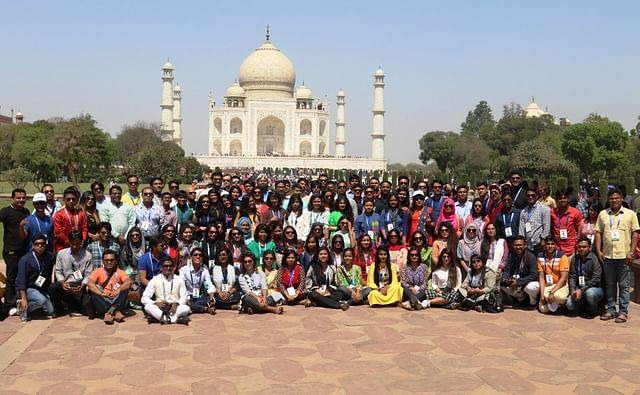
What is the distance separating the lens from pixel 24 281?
5738mm

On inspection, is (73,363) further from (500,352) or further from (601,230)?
(601,230)

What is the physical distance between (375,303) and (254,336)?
1.43 meters

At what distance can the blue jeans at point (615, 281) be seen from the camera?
5.97 metres

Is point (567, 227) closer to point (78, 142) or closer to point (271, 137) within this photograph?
point (78, 142)

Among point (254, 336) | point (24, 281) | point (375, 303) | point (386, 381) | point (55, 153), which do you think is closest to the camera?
point (386, 381)

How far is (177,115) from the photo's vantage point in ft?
167

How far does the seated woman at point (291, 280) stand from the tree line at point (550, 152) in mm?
18011

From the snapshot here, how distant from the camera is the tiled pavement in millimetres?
4250

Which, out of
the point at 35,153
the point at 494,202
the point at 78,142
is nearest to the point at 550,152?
the point at 78,142

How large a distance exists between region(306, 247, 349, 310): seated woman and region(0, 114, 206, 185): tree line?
17637 mm

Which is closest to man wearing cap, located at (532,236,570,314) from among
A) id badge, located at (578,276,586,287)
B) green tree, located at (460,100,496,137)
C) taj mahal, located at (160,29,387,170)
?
id badge, located at (578,276,586,287)

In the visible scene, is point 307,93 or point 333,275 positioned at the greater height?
point 307,93

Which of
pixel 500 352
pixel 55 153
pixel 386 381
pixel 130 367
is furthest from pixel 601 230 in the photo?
pixel 55 153

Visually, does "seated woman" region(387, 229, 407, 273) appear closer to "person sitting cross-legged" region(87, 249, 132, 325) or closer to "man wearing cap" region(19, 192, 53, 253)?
"person sitting cross-legged" region(87, 249, 132, 325)
